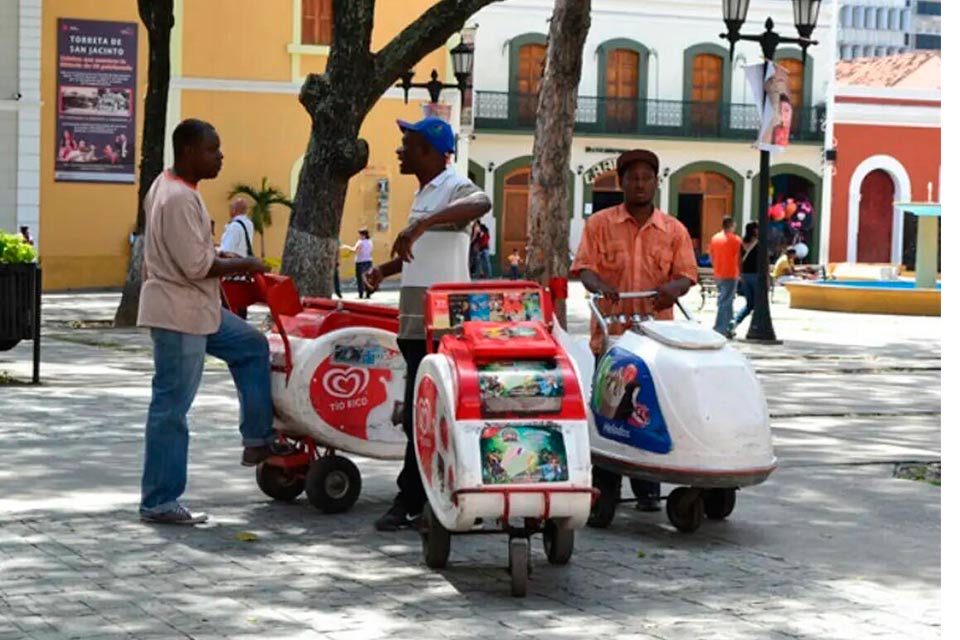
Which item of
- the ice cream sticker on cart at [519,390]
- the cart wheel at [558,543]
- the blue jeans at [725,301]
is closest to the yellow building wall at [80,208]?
the blue jeans at [725,301]

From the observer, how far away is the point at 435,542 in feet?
23.4

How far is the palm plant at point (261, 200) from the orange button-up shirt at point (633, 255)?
92.8 ft

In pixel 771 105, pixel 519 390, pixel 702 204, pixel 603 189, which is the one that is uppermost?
pixel 603 189

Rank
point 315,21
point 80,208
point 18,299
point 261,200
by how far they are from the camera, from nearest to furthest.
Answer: point 18,299
point 80,208
point 261,200
point 315,21

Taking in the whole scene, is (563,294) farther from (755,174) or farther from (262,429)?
(755,174)

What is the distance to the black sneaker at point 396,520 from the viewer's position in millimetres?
7961

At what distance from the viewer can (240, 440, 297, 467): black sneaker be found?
27.2ft

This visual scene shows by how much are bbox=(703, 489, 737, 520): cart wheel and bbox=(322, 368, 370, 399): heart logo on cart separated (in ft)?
5.30

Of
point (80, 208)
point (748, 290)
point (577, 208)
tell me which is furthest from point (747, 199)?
point (748, 290)

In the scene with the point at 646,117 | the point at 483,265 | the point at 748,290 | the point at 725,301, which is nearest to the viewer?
the point at 725,301

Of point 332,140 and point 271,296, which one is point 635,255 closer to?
point 271,296

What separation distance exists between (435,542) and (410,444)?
73cm

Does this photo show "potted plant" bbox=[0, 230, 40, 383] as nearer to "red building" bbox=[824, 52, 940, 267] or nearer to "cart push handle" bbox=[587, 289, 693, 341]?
"cart push handle" bbox=[587, 289, 693, 341]

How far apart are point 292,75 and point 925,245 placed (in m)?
12.8
